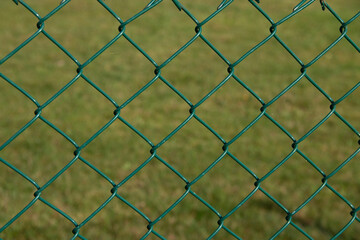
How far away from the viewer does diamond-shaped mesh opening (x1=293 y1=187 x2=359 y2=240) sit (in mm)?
2881

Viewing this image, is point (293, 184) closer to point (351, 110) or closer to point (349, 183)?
point (349, 183)

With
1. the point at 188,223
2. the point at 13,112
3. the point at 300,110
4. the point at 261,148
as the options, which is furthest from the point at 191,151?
the point at 13,112

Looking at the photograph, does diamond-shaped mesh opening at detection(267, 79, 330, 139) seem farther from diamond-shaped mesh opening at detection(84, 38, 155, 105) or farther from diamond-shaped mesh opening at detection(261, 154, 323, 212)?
diamond-shaped mesh opening at detection(84, 38, 155, 105)

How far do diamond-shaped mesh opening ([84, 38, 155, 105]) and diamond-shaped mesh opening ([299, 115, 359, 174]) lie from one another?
62.7 inches

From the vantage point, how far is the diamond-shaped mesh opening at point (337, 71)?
481cm

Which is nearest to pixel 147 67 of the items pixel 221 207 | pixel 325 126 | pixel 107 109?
pixel 107 109

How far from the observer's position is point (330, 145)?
3846mm

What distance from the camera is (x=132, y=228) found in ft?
9.51

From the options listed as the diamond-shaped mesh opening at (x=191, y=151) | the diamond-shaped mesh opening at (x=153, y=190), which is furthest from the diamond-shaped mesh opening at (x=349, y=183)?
the diamond-shaped mesh opening at (x=153, y=190)

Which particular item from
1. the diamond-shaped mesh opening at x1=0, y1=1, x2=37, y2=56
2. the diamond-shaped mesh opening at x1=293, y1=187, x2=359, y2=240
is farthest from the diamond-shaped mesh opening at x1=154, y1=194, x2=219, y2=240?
the diamond-shaped mesh opening at x1=0, y1=1, x2=37, y2=56

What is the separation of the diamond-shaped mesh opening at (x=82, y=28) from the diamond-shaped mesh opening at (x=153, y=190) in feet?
7.60

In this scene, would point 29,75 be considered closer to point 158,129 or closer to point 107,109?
point 107,109

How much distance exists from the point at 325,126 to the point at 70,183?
1973 millimetres

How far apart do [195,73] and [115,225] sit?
2.43 m
